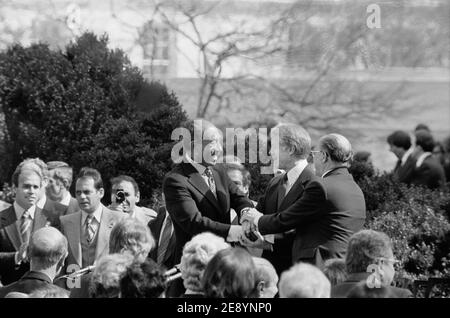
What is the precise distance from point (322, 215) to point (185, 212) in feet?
3.45

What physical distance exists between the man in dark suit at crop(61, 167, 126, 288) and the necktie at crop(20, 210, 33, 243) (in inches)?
12.5

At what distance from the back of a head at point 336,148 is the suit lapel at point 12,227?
9.26ft

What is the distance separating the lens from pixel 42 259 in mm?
6016

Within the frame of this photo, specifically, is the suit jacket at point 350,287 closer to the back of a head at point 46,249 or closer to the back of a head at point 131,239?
the back of a head at point 131,239

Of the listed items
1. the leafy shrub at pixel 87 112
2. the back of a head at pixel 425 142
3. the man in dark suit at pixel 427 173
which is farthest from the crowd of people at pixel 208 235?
the back of a head at pixel 425 142

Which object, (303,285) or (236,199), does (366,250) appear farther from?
(236,199)

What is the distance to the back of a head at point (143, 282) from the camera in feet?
17.4

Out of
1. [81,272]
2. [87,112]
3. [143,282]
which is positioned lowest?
[81,272]

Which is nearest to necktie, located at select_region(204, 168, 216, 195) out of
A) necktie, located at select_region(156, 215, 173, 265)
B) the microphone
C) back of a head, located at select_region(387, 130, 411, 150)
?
necktie, located at select_region(156, 215, 173, 265)

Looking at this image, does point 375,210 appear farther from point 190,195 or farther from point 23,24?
point 23,24

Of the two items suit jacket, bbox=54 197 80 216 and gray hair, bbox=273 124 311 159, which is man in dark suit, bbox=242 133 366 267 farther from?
suit jacket, bbox=54 197 80 216

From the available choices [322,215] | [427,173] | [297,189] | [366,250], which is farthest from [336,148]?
[427,173]
